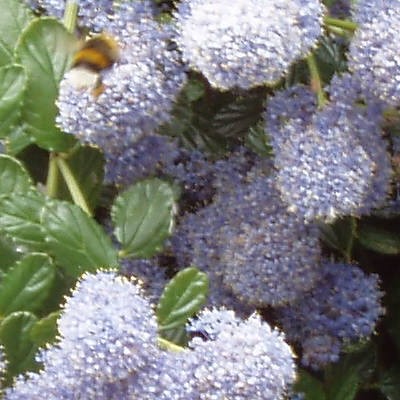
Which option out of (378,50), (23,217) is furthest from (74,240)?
(378,50)

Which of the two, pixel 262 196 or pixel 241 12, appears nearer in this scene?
pixel 241 12

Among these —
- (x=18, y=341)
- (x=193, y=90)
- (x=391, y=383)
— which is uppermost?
(x=193, y=90)

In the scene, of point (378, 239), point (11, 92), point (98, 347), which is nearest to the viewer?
point (98, 347)

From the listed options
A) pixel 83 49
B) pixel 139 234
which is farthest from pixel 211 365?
pixel 83 49

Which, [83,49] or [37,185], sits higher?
[83,49]

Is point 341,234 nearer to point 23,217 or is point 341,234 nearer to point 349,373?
point 349,373

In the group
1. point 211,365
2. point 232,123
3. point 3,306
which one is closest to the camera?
point 211,365

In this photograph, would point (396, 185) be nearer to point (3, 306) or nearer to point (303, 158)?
point (303, 158)
